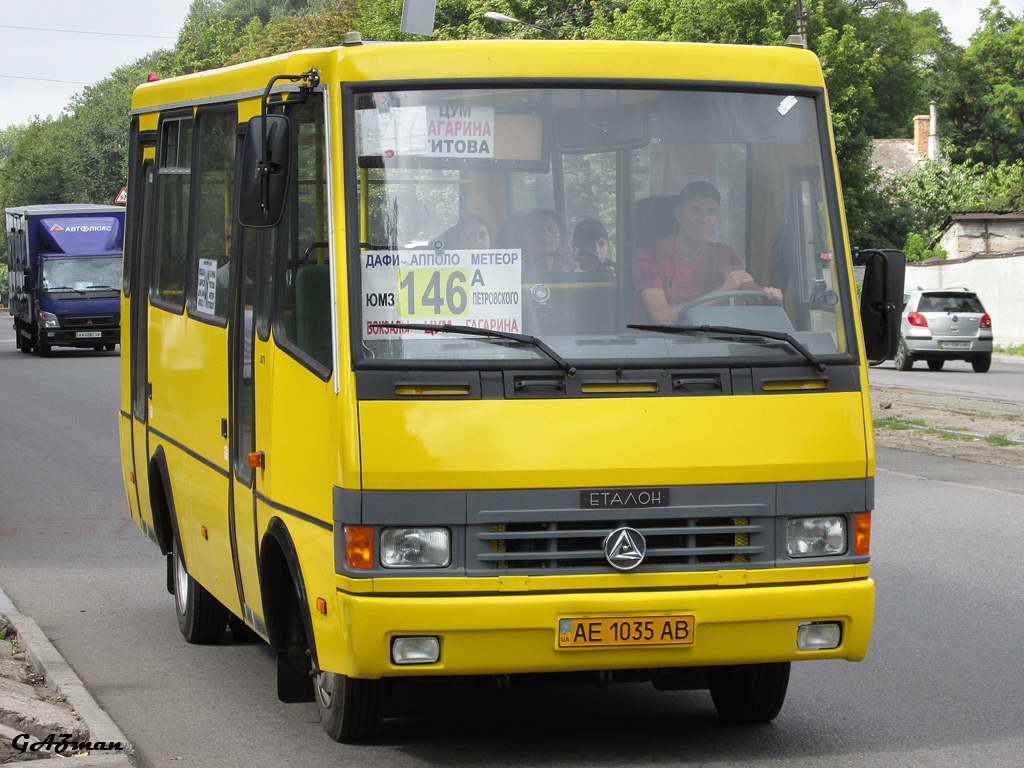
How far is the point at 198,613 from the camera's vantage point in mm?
7605

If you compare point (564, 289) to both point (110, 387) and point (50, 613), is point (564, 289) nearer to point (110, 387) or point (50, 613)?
point (50, 613)

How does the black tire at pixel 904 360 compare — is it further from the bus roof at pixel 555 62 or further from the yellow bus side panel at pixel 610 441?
the yellow bus side panel at pixel 610 441

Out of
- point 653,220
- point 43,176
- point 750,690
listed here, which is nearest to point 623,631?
point 750,690

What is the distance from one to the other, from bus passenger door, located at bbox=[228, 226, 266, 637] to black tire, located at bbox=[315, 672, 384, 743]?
0.49 meters

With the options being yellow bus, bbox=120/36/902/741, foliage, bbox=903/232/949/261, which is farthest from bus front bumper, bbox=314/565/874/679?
foliage, bbox=903/232/949/261

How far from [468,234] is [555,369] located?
1.94ft

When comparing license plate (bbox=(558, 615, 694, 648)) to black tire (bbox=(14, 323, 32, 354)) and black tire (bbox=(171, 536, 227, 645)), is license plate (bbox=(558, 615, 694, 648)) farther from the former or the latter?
black tire (bbox=(14, 323, 32, 354))

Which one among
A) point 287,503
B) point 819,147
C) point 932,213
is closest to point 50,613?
point 287,503

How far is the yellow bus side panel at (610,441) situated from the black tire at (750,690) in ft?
3.26

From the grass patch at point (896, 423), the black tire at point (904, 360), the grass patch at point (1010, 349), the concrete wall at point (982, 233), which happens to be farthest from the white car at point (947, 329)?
the concrete wall at point (982, 233)

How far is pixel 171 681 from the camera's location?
688 cm

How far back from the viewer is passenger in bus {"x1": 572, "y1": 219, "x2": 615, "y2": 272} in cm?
537

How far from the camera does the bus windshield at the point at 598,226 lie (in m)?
5.22

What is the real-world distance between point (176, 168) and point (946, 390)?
19324 mm
